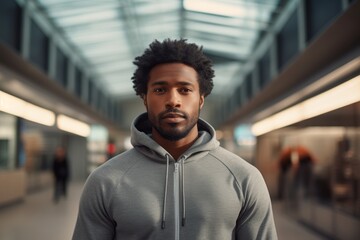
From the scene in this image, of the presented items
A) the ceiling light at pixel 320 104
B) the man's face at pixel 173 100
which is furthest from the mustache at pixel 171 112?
the ceiling light at pixel 320 104

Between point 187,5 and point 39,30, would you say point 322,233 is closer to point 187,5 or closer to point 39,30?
point 187,5

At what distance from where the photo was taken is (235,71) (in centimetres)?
1792

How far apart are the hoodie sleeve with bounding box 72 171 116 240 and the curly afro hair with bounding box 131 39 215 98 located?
0.43 meters

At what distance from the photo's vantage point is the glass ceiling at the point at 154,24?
10383 millimetres

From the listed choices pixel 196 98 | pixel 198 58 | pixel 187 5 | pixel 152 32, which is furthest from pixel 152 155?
pixel 152 32

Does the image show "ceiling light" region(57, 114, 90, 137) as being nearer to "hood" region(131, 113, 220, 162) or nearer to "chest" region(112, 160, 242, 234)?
"hood" region(131, 113, 220, 162)

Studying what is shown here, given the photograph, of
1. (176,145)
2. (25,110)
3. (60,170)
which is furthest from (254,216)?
(60,170)

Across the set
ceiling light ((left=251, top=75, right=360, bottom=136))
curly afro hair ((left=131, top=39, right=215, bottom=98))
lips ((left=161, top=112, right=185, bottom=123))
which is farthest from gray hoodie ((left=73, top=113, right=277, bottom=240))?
ceiling light ((left=251, top=75, right=360, bottom=136))

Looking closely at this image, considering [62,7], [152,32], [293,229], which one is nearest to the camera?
[293,229]

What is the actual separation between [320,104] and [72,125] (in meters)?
9.60

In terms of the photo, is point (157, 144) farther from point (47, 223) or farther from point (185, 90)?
point (47, 223)

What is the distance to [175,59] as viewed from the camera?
172 cm

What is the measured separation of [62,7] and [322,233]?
7239mm

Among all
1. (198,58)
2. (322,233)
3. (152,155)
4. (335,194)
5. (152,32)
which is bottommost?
(322,233)
